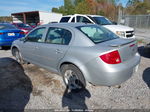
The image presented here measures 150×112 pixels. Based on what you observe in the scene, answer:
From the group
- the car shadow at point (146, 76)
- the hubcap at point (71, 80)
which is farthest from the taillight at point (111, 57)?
the car shadow at point (146, 76)

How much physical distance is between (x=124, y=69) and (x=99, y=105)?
90cm

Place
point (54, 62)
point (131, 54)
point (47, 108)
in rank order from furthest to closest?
point (54, 62)
point (131, 54)
point (47, 108)

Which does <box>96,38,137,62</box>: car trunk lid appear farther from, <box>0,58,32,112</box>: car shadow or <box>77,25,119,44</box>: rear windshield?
<box>0,58,32,112</box>: car shadow

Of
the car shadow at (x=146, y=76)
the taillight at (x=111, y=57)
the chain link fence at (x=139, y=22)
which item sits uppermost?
the chain link fence at (x=139, y=22)

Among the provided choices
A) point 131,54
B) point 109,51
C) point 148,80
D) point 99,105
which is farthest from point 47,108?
point 148,80

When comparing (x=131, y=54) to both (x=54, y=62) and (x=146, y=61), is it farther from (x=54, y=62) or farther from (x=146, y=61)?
(x=146, y=61)

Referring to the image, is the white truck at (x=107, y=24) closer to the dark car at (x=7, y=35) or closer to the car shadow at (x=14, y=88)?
the dark car at (x=7, y=35)

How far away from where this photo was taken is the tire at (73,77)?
107 inches

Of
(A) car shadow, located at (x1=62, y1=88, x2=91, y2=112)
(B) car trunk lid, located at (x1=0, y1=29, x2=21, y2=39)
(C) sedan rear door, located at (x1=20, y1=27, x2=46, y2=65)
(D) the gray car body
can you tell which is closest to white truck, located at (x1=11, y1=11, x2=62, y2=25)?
(B) car trunk lid, located at (x1=0, y1=29, x2=21, y2=39)

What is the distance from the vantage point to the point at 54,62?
3184 mm

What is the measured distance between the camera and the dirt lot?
252 cm

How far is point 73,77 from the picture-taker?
2953 millimetres

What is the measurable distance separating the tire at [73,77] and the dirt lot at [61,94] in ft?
0.51

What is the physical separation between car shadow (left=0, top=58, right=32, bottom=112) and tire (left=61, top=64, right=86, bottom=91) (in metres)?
0.99
